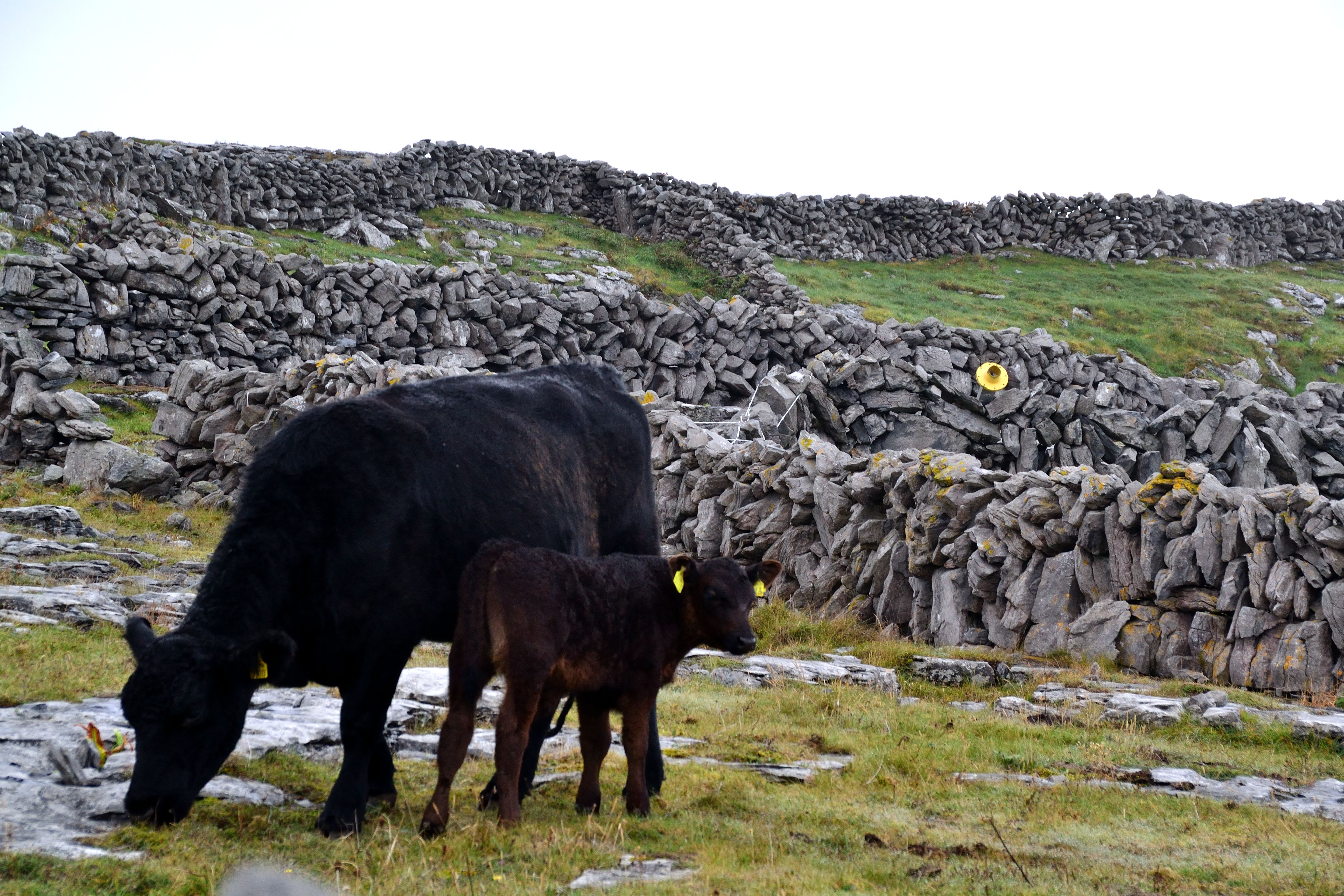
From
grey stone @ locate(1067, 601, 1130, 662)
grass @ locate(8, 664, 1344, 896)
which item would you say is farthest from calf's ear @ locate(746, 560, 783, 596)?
grey stone @ locate(1067, 601, 1130, 662)

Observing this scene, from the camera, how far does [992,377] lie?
21188 millimetres

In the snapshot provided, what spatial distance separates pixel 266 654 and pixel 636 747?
2220 millimetres

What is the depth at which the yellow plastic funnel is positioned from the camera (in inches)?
826

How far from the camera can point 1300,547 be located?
10.7 meters

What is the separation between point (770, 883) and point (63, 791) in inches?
142

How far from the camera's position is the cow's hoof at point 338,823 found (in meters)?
5.75

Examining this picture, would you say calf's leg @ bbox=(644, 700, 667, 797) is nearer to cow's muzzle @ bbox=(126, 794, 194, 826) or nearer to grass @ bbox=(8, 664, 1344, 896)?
grass @ bbox=(8, 664, 1344, 896)

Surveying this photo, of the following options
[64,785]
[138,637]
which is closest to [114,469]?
[64,785]

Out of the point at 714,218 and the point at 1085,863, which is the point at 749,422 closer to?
the point at 1085,863

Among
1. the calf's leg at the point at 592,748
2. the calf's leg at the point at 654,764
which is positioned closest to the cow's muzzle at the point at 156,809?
the calf's leg at the point at 592,748

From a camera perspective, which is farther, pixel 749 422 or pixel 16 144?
pixel 16 144

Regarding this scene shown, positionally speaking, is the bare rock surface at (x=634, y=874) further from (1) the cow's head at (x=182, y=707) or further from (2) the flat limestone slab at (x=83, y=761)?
(2) the flat limestone slab at (x=83, y=761)

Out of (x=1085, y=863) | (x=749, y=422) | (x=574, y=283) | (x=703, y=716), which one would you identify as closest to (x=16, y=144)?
(x=574, y=283)

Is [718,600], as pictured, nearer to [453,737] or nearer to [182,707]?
[453,737]
